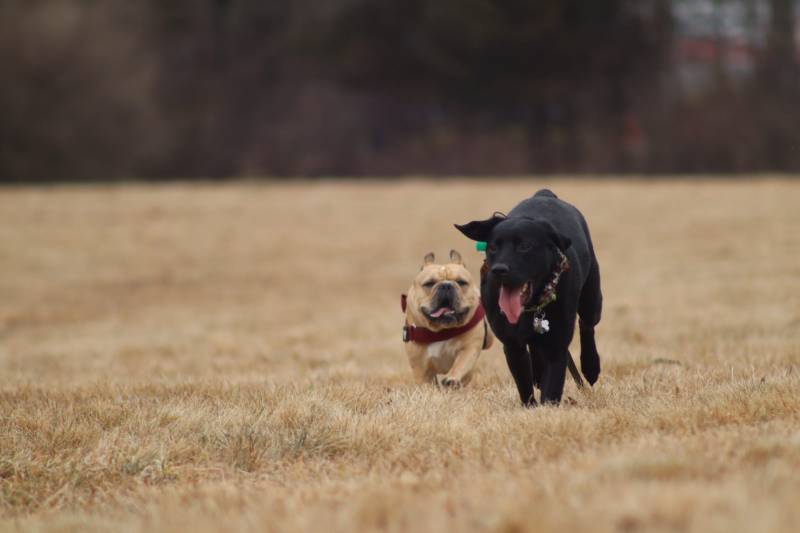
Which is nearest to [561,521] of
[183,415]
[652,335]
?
[183,415]

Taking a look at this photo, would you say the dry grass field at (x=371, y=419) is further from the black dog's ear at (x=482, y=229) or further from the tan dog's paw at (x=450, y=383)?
the black dog's ear at (x=482, y=229)

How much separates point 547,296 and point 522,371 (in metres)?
0.57

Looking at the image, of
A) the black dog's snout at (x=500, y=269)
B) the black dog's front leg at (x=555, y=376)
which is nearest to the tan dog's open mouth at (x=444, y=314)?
the black dog's front leg at (x=555, y=376)

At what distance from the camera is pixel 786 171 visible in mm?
36250

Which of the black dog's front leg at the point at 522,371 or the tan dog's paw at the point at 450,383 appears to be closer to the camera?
the black dog's front leg at the point at 522,371

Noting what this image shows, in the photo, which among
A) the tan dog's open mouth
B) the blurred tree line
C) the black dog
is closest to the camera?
the black dog

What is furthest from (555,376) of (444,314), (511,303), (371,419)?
(444,314)

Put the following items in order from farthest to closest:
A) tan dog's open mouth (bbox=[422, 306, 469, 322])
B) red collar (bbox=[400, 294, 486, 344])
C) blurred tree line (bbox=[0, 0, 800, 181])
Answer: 1. blurred tree line (bbox=[0, 0, 800, 181])
2. red collar (bbox=[400, 294, 486, 344])
3. tan dog's open mouth (bbox=[422, 306, 469, 322])

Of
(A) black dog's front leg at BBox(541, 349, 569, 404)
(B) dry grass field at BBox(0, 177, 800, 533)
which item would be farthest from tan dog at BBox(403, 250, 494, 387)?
(A) black dog's front leg at BBox(541, 349, 569, 404)

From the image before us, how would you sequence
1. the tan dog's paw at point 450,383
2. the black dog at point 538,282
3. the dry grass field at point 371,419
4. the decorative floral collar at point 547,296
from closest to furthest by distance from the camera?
the dry grass field at point 371,419
the black dog at point 538,282
the decorative floral collar at point 547,296
the tan dog's paw at point 450,383

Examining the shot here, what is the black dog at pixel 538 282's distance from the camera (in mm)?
4480

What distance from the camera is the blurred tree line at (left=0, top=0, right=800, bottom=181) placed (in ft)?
123

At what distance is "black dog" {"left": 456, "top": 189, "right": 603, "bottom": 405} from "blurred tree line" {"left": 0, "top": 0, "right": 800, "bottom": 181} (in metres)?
33.9

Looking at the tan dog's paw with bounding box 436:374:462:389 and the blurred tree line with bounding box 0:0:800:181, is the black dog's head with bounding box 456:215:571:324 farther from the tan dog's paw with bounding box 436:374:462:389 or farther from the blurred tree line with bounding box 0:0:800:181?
the blurred tree line with bounding box 0:0:800:181
